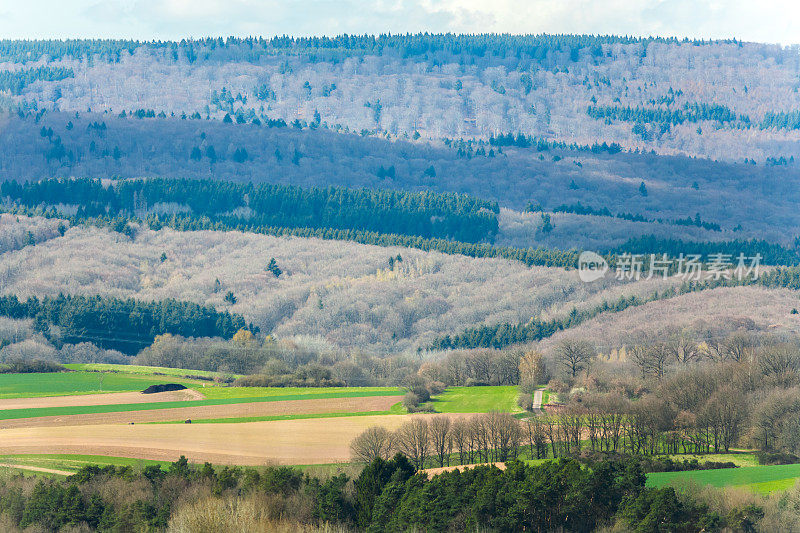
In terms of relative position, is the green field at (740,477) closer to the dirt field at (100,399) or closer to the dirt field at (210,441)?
the dirt field at (210,441)

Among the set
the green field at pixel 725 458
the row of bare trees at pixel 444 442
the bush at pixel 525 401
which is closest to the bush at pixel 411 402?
the bush at pixel 525 401

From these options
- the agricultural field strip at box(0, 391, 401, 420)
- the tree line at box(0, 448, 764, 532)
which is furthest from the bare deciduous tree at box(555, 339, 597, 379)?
the tree line at box(0, 448, 764, 532)

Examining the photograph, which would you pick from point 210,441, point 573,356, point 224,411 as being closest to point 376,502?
point 210,441

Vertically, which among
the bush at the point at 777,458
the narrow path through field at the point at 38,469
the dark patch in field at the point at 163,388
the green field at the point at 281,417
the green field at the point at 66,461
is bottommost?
the bush at the point at 777,458

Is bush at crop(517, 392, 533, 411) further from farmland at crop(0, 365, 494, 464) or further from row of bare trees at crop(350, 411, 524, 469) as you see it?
row of bare trees at crop(350, 411, 524, 469)

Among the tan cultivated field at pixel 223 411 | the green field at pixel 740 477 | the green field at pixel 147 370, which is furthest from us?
the green field at pixel 147 370

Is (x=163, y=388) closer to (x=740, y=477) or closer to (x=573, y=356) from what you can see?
(x=573, y=356)
